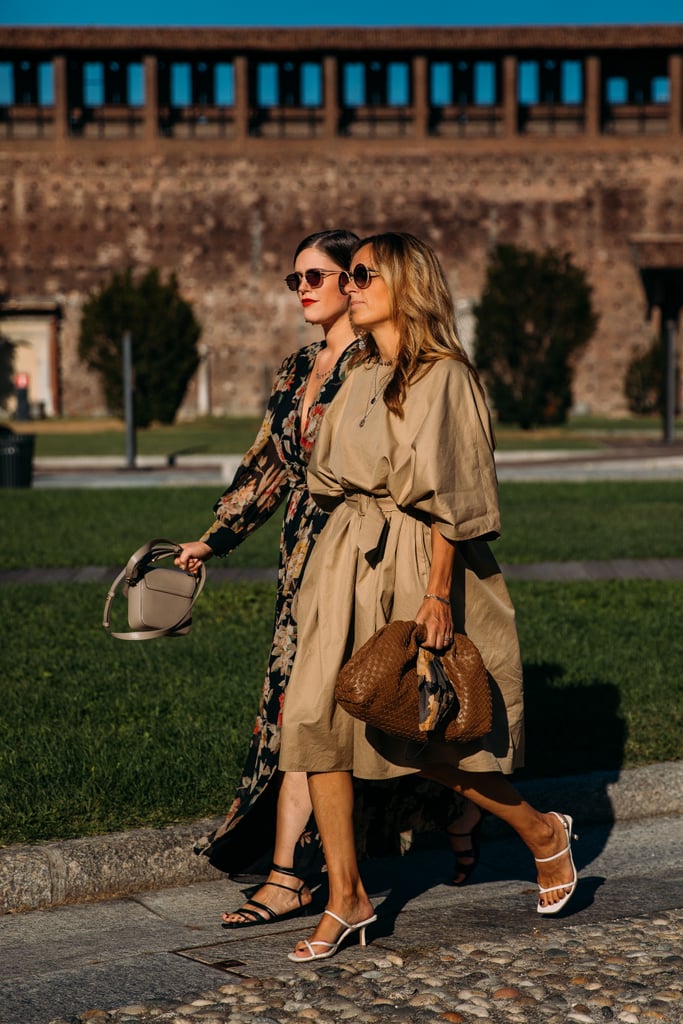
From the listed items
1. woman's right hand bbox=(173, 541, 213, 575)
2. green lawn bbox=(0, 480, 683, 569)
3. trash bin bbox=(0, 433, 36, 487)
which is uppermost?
woman's right hand bbox=(173, 541, 213, 575)

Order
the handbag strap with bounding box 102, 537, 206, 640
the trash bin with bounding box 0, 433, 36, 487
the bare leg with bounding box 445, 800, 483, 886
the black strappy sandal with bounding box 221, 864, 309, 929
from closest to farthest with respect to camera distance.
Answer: the black strappy sandal with bounding box 221, 864, 309, 929
the handbag strap with bounding box 102, 537, 206, 640
the bare leg with bounding box 445, 800, 483, 886
the trash bin with bounding box 0, 433, 36, 487

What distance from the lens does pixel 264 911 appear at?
404cm

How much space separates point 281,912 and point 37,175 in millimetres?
50203

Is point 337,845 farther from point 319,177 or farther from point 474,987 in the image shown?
point 319,177

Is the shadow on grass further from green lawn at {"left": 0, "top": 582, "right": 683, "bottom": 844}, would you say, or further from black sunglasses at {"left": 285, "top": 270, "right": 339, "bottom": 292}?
black sunglasses at {"left": 285, "top": 270, "right": 339, "bottom": 292}

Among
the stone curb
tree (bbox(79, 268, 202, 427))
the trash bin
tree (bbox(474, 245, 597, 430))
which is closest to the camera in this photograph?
the stone curb

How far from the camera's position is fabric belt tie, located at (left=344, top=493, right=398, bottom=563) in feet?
12.2

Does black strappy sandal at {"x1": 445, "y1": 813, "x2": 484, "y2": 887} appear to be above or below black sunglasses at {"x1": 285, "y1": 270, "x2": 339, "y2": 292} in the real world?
below

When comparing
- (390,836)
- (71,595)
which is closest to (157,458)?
(71,595)

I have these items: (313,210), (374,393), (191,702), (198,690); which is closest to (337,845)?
(374,393)

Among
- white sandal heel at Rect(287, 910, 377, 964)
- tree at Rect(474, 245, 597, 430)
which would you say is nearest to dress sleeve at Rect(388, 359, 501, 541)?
white sandal heel at Rect(287, 910, 377, 964)

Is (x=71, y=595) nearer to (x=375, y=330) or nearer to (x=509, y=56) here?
(x=375, y=330)

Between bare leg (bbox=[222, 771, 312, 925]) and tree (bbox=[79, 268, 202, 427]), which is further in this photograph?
tree (bbox=[79, 268, 202, 427])

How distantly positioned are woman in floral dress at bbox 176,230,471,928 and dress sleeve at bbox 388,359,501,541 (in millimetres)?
510
